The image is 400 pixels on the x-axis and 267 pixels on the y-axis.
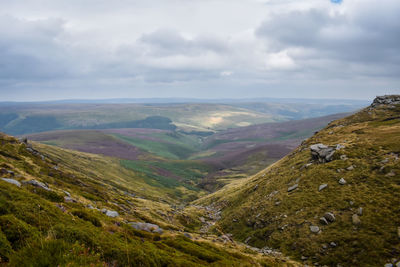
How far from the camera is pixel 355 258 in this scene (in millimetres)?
31391

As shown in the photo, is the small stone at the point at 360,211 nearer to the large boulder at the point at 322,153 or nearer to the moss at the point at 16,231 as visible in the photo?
the large boulder at the point at 322,153

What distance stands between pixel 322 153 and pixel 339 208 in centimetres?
2377

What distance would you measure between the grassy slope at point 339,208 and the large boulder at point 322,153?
1848 mm

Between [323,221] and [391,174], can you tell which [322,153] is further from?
[323,221]

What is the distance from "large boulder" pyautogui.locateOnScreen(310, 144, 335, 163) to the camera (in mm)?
59634

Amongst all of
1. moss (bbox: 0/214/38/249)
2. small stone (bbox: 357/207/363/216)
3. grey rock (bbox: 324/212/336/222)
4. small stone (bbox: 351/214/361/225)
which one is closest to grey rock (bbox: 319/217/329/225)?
grey rock (bbox: 324/212/336/222)

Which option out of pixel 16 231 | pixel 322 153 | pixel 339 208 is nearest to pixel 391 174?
pixel 339 208

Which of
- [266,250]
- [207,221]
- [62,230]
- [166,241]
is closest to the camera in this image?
[62,230]

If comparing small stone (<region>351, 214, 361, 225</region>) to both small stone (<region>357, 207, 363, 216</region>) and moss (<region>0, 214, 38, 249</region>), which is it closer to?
small stone (<region>357, 207, 363, 216</region>)

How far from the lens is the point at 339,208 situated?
41.3 meters

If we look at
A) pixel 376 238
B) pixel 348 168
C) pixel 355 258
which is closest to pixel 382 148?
pixel 348 168

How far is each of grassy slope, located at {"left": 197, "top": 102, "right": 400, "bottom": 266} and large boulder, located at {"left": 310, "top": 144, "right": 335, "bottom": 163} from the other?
185 cm

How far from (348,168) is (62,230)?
186 feet

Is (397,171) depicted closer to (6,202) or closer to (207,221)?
(207,221)
